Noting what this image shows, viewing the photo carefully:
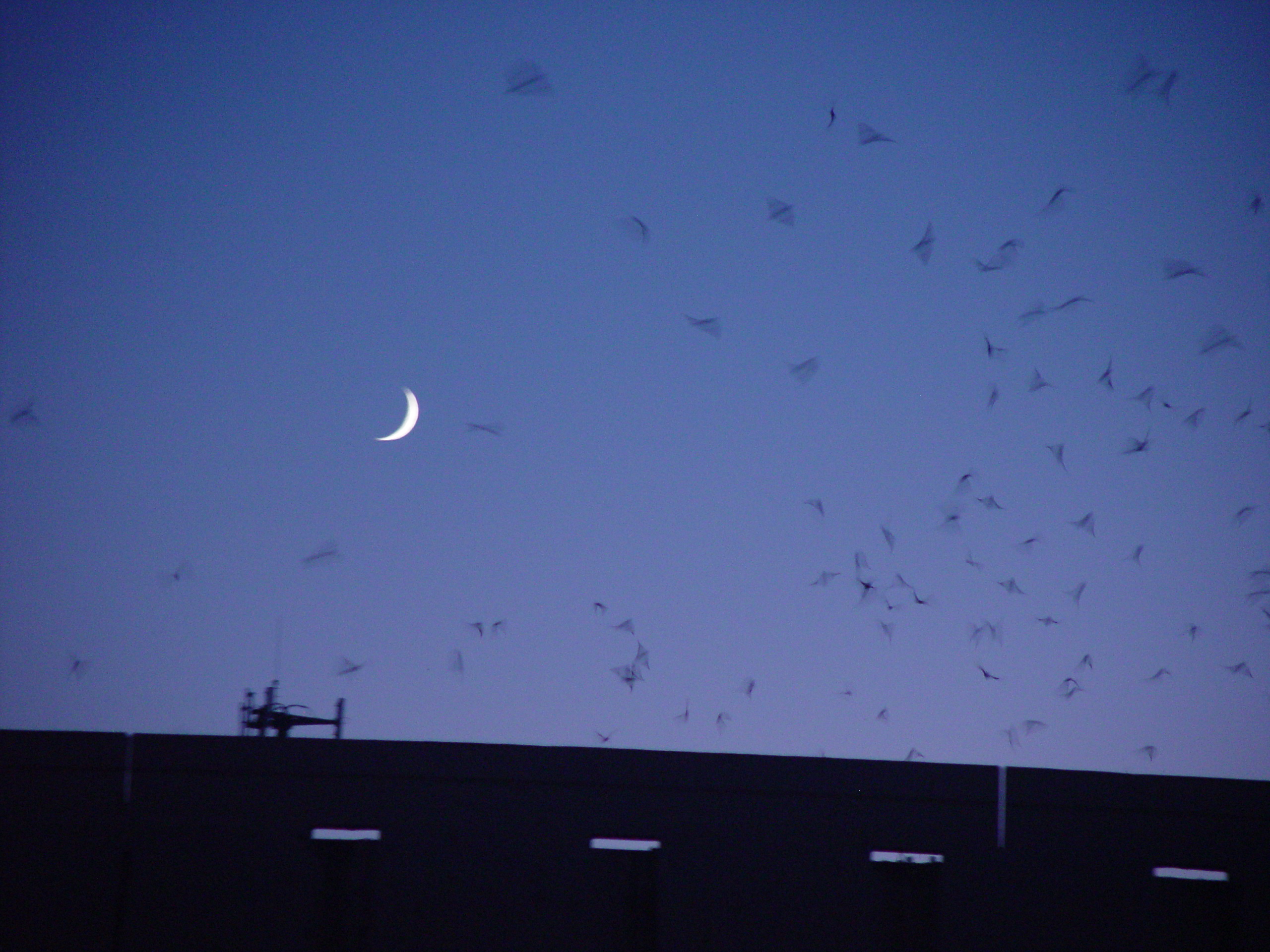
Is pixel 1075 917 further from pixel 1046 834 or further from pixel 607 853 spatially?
pixel 607 853

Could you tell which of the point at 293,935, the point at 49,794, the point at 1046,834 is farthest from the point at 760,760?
the point at 49,794

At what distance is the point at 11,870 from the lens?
10258 millimetres

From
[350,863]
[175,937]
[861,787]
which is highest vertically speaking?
[861,787]

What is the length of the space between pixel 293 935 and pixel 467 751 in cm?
230

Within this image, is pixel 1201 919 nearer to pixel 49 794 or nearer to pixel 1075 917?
pixel 1075 917

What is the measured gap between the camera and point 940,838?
424 inches

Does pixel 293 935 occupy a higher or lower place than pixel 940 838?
lower

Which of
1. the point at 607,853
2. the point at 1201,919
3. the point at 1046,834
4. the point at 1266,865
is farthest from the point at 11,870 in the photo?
the point at 1266,865

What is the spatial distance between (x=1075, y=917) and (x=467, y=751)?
5.98 meters

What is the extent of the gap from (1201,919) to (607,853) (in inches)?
221

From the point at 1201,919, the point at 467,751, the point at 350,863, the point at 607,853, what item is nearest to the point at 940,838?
the point at 1201,919

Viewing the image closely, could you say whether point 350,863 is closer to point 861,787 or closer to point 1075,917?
point 861,787

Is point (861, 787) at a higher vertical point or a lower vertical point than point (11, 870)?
higher

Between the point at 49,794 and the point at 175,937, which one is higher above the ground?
the point at 49,794
